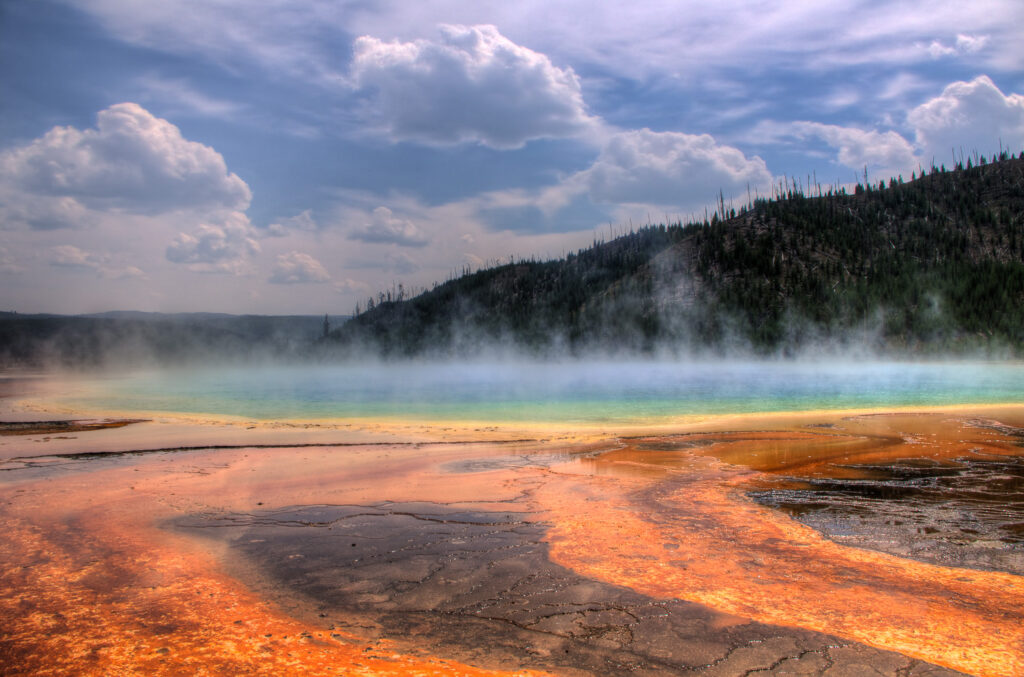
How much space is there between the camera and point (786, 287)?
12575 cm

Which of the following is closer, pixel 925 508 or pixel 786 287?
pixel 925 508

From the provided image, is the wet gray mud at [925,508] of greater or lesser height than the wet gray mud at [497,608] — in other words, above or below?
below

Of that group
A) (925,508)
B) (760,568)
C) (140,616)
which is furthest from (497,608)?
(925,508)

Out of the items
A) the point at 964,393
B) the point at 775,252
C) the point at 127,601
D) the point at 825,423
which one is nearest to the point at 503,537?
the point at 127,601

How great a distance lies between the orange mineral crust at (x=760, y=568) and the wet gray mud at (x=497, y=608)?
33cm

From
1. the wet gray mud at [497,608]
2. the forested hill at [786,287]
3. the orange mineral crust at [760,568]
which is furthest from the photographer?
the forested hill at [786,287]

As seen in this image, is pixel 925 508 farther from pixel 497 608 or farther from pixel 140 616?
pixel 140 616

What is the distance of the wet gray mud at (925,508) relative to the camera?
679 cm

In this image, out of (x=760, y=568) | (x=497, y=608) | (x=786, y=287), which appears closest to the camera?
(x=497, y=608)

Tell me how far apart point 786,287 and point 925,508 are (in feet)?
420

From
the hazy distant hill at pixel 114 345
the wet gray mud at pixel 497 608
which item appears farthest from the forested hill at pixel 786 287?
the wet gray mud at pixel 497 608

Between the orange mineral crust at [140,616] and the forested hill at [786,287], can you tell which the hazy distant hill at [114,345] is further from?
the orange mineral crust at [140,616]

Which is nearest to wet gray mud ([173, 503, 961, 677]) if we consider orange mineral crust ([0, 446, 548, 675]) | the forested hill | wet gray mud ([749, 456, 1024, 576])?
orange mineral crust ([0, 446, 548, 675])

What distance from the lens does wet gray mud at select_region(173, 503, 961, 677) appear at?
4.47m
